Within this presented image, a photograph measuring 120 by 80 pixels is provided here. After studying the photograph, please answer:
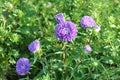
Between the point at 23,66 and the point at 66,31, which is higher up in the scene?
the point at 66,31

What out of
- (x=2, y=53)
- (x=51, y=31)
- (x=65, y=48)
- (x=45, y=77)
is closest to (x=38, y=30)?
(x=51, y=31)

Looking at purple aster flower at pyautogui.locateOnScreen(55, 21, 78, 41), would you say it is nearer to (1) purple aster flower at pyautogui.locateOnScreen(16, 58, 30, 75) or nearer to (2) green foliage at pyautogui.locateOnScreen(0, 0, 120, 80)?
(2) green foliage at pyautogui.locateOnScreen(0, 0, 120, 80)

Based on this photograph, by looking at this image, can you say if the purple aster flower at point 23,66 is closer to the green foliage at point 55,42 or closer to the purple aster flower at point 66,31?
the green foliage at point 55,42

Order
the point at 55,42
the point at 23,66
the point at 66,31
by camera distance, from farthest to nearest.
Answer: the point at 55,42 < the point at 23,66 < the point at 66,31

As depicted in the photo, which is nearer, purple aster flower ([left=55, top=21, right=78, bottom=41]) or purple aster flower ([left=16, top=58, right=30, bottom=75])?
purple aster flower ([left=55, top=21, right=78, bottom=41])

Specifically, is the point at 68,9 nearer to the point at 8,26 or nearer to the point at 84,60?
the point at 8,26

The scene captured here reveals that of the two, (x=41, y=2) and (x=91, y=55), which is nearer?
(x=91, y=55)

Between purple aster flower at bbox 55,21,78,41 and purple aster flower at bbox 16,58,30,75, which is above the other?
purple aster flower at bbox 55,21,78,41

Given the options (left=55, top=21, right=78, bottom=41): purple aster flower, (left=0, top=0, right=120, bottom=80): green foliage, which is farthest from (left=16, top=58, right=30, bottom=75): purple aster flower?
(left=55, top=21, right=78, bottom=41): purple aster flower
